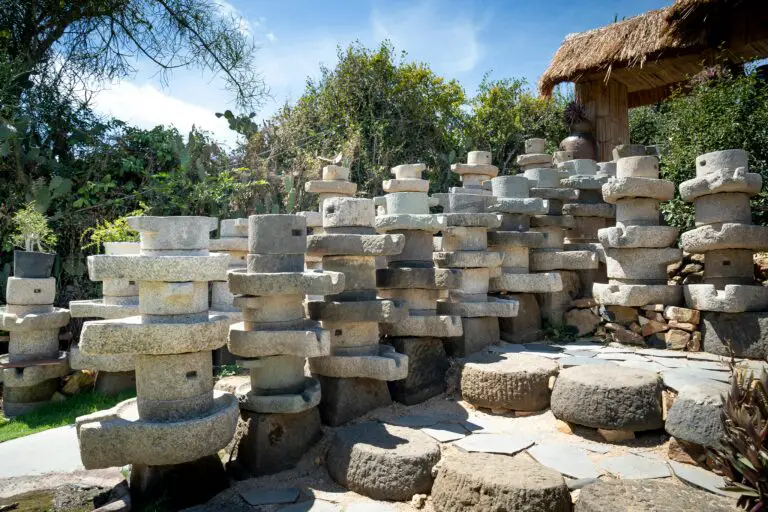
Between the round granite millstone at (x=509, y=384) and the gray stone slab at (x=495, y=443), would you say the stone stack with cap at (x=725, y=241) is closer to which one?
the round granite millstone at (x=509, y=384)

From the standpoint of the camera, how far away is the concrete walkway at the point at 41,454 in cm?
413

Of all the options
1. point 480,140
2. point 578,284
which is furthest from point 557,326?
point 480,140

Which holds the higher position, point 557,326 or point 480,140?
point 480,140

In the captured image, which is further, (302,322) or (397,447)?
(302,322)

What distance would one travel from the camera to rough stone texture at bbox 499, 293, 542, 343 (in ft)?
19.9

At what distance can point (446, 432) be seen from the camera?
13.6 ft

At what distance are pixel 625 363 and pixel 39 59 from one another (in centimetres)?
990

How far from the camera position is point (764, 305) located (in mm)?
5082

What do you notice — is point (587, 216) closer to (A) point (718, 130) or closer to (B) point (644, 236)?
(B) point (644, 236)

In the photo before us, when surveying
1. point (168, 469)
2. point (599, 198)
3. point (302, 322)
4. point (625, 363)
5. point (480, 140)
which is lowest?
point (168, 469)

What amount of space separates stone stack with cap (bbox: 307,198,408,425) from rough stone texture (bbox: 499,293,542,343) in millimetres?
1776

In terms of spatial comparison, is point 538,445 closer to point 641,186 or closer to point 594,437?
point 594,437

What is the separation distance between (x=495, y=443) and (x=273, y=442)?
1.62m

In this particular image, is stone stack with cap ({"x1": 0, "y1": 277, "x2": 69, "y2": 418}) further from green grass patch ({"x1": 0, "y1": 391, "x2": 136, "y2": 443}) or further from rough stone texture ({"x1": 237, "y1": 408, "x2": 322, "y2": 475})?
rough stone texture ({"x1": 237, "y1": 408, "x2": 322, "y2": 475})
